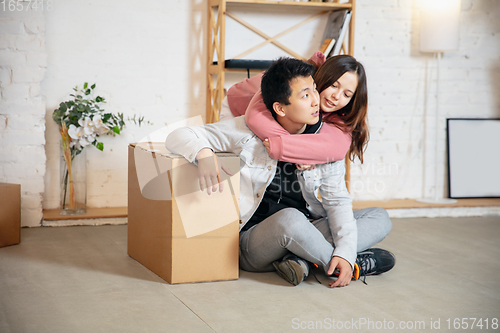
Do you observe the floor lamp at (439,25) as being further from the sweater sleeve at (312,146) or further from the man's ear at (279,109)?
the man's ear at (279,109)

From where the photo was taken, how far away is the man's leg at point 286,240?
161 cm

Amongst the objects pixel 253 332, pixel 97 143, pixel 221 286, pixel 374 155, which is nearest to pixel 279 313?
pixel 253 332

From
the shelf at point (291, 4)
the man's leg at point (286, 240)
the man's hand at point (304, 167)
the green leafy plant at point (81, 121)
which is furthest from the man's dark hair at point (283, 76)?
the green leafy plant at point (81, 121)

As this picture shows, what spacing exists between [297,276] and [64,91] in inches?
65.3

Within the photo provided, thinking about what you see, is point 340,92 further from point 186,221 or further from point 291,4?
point 291,4

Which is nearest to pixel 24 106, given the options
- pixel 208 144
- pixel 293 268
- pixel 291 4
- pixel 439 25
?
pixel 208 144

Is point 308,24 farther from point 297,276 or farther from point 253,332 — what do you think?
point 253,332

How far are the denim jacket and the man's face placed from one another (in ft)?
0.59

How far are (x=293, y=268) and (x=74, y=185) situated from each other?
1387 mm

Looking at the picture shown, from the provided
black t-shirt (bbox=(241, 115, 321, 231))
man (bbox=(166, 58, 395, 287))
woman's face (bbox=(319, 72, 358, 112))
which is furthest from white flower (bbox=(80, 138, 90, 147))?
woman's face (bbox=(319, 72, 358, 112))

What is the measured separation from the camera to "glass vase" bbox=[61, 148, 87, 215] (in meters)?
2.49

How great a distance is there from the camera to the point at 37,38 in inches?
91.9

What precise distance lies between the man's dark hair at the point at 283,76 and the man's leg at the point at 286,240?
1.28 ft

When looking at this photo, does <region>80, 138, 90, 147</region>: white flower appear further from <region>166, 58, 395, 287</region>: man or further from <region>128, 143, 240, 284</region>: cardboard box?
<region>166, 58, 395, 287</region>: man
